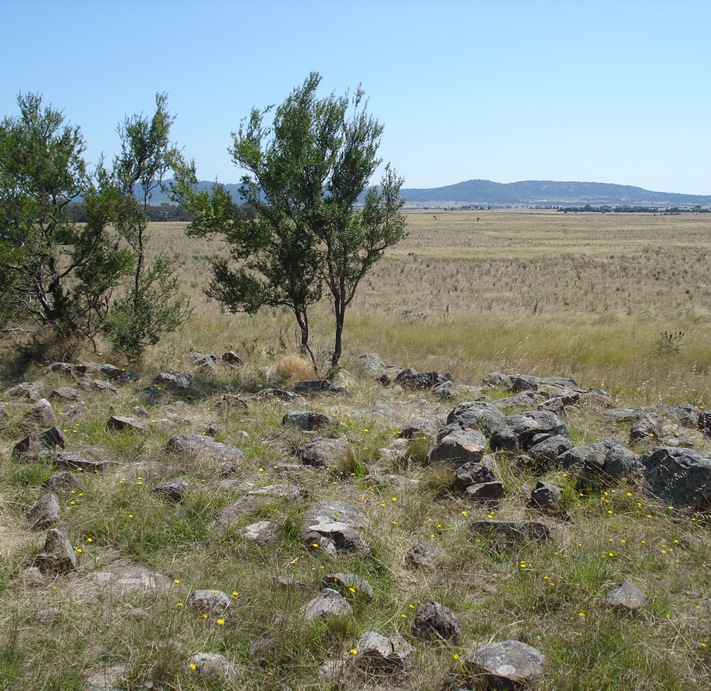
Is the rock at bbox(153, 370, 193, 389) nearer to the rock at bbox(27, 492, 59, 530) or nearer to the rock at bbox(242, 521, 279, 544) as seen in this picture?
the rock at bbox(27, 492, 59, 530)

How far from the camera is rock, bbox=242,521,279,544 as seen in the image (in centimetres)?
532

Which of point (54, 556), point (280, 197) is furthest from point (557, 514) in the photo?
point (280, 197)

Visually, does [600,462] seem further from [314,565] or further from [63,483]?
[63,483]

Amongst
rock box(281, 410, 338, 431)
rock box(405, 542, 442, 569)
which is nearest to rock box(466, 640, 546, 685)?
rock box(405, 542, 442, 569)

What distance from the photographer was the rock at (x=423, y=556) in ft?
16.8

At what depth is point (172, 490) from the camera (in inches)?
237

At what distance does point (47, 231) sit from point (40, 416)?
17.5 feet

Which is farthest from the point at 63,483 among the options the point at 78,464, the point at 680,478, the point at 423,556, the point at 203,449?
the point at 680,478

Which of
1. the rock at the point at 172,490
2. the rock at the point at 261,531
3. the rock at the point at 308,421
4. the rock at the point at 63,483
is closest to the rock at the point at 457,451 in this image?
the rock at the point at 308,421

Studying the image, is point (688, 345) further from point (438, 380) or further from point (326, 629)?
point (326, 629)

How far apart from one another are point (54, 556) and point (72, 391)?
5.10 metres

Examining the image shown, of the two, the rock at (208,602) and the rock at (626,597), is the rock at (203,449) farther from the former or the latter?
the rock at (626,597)

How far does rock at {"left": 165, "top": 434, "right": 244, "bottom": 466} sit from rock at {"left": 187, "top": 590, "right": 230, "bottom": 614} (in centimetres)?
255

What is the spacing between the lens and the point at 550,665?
394 centimetres
